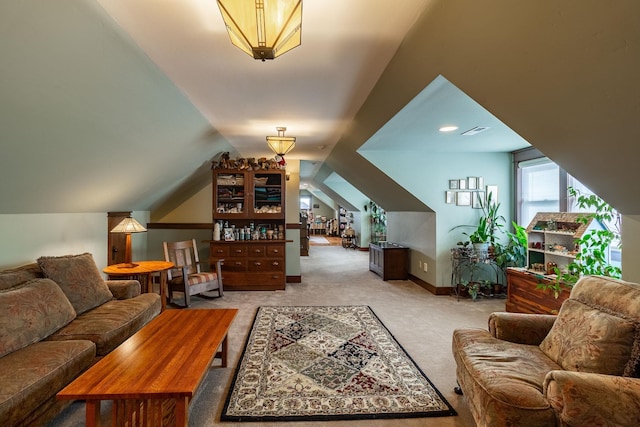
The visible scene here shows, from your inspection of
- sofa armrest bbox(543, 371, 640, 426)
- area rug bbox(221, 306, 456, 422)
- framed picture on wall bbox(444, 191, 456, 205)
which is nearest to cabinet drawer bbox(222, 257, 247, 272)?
area rug bbox(221, 306, 456, 422)

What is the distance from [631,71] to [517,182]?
12.9ft

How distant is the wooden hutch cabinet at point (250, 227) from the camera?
5254 millimetres

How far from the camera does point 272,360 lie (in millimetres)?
2746

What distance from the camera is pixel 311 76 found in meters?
2.64

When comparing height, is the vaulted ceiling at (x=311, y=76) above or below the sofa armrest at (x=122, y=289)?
above

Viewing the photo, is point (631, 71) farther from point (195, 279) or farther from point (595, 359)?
point (195, 279)

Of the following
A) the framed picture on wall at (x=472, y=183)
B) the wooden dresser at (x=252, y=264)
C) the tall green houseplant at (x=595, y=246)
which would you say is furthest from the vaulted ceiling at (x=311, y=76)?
the wooden dresser at (x=252, y=264)

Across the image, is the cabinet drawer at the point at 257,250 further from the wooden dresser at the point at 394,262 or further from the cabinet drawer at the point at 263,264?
the wooden dresser at the point at 394,262

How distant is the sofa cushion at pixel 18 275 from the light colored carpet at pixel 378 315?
1.09 m

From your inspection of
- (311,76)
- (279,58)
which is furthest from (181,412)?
(311,76)

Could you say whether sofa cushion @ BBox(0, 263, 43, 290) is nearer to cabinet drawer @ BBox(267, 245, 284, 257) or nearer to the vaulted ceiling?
the vaulted ceiling

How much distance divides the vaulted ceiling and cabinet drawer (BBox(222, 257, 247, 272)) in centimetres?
223

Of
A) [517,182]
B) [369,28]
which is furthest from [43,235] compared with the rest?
[517,182]

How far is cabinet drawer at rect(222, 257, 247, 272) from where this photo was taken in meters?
5.26
